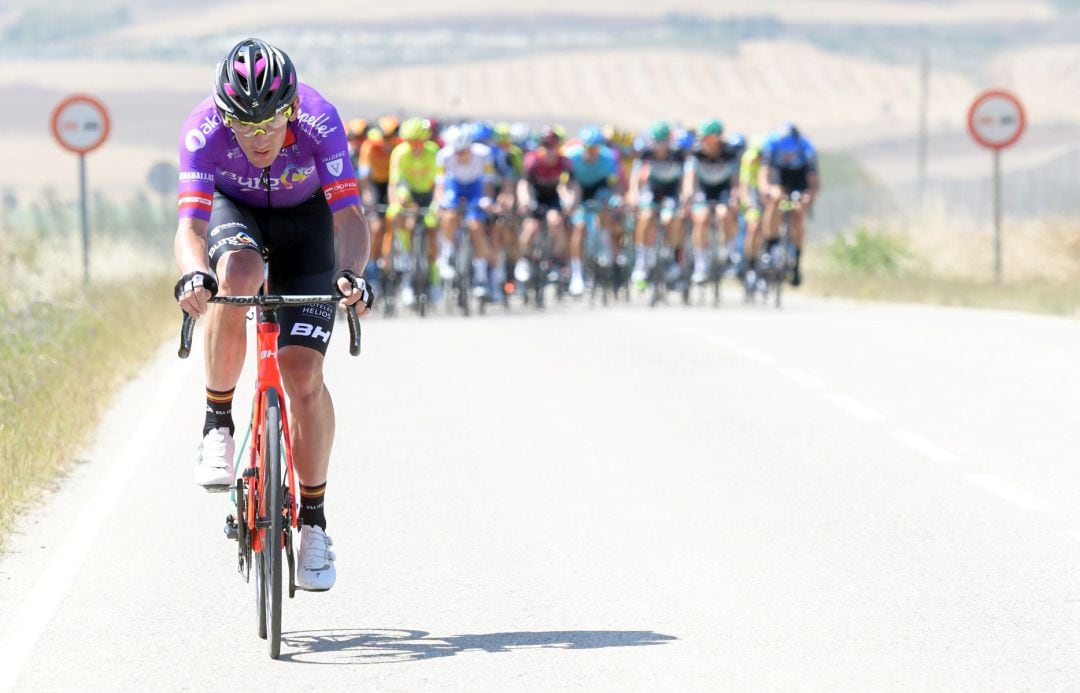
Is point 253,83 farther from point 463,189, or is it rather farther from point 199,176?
point 463,189

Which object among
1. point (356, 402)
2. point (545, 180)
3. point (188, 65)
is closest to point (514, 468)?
point (356, 402)

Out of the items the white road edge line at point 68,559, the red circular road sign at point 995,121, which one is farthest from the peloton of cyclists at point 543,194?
the white road edge line at point 68,559

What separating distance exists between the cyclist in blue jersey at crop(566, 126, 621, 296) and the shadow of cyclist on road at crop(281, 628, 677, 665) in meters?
17.6

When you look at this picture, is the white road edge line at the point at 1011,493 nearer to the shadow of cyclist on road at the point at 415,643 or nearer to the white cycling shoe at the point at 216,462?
the shadow of cyclist on road at the point at 415,643

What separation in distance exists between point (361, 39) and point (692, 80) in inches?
1373

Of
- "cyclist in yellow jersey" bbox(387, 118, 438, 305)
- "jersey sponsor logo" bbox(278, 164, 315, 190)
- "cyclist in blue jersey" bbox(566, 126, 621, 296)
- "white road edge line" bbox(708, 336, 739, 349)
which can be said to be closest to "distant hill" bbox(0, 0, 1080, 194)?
"cyclist in blue jersey" bbox(566, 126, 621, 296)

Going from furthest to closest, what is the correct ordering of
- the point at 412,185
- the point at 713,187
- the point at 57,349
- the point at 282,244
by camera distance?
the point at 713,187 → the point at 412,185 → the point at 57,349 → the point at 282,244

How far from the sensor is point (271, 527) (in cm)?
697

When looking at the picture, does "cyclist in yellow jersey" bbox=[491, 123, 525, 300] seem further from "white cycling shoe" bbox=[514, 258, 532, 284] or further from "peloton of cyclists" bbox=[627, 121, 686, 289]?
"peloton of cyclists" bbox=[627, 121, 686, 289]

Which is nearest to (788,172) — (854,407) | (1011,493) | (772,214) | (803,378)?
(772,214)

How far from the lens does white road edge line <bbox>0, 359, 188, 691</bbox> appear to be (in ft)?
24.0

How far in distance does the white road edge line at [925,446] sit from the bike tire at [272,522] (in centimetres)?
514

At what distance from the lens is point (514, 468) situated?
11344mm

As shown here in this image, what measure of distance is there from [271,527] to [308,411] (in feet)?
2.02
